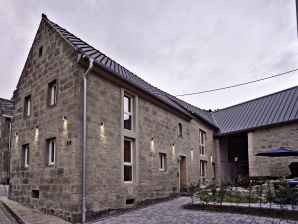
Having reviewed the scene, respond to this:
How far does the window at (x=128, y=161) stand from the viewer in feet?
33.2

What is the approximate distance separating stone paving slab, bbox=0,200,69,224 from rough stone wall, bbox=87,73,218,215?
1053 mm

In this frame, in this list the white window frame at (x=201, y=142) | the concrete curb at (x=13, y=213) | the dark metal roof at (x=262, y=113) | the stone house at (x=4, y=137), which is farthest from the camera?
the white window frame at (x=201, y=142)

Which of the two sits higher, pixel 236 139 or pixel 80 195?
pixel 236 139

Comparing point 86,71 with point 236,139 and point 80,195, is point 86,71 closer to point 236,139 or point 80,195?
point 80,195

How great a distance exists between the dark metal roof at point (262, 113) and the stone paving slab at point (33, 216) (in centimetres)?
1379

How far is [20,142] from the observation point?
10938 mm

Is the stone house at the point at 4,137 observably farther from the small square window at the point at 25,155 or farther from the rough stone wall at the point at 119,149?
the rough stone wall at the point at 119,149

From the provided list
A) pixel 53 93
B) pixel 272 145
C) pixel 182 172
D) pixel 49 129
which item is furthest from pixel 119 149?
pixel 272 145

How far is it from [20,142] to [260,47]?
12.5 metres

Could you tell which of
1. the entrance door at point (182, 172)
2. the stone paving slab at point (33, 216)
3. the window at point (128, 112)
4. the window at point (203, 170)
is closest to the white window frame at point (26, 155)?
the stone paving slab at point (33, 216)

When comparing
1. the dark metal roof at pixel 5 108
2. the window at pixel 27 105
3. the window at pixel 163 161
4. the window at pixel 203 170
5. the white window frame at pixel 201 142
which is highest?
the dark metal roof at pixel 5 108

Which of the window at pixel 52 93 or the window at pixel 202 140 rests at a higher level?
the window at pixel 52 93

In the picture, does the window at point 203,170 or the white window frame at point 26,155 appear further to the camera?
the window at point 203,170

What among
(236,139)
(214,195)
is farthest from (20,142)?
(236,139)
